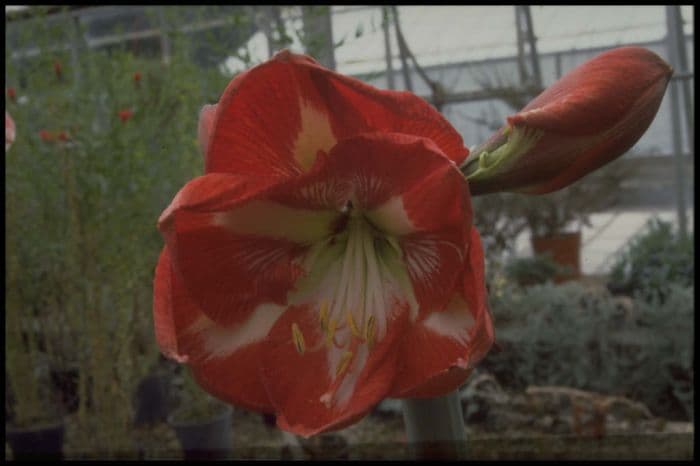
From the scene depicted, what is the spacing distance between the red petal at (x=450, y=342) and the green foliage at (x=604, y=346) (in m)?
1.67

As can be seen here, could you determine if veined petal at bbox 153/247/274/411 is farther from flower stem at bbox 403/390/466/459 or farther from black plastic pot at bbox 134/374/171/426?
black plastic pot at bbox 134/374/171/426

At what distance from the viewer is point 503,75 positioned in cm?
229

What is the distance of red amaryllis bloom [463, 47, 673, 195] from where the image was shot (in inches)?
8.0

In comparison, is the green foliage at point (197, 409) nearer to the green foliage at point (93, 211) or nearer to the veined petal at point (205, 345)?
the green foliage at point (93, 211)

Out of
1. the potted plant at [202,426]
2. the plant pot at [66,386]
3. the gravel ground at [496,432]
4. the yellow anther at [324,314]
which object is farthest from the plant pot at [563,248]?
the yellow anther at [324,314]

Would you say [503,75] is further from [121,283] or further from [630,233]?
[121,283]

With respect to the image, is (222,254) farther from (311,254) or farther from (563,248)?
(563,248)

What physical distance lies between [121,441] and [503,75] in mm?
1479

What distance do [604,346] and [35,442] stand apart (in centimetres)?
133

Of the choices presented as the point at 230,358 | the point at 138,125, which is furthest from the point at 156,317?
the point at 138,125

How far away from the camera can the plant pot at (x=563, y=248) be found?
8.14 feet

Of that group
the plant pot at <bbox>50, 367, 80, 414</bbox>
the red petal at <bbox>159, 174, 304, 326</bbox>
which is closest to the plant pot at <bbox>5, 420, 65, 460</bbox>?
the plant pot at <bbox>50, 367, 80, 414</bbox>

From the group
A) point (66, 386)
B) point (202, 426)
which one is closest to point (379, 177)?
point (202, 426)

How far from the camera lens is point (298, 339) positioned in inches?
9.4
